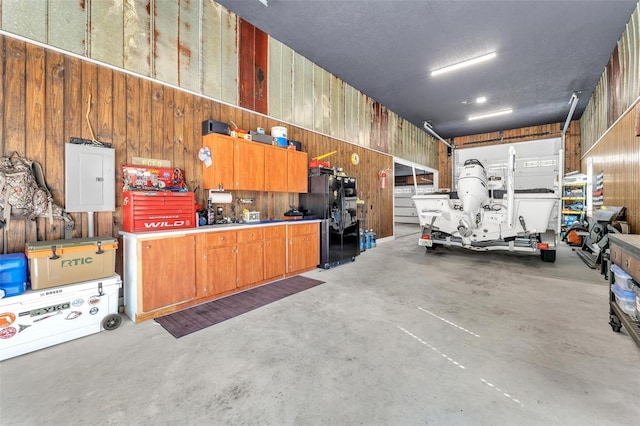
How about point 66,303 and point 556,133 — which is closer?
point 66,303

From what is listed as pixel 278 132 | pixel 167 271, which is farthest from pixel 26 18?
pixel 278 132

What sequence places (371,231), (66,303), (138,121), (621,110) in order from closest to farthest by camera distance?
(66,303)
(138,121)
(621,110)
(371,231)

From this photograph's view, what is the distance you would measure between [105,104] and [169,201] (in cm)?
133

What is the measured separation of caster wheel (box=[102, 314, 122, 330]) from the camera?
2.64 metres

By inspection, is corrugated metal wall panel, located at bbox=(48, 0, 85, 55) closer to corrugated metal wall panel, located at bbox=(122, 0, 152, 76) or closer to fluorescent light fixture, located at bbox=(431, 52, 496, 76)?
corrugated metal wall panel, located at bbox=(122, 0, 152, 76)

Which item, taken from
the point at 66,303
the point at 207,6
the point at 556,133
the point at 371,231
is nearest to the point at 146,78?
the point at 207,6

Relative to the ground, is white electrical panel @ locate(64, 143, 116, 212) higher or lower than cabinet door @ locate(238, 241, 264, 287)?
higher

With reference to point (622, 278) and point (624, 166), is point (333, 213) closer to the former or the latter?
point (622, 278)

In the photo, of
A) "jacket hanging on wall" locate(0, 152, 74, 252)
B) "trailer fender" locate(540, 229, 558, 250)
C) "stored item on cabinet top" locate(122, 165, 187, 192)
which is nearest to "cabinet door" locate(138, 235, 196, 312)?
"stored item on cabinet top" locate(122, 165, 187, 192)

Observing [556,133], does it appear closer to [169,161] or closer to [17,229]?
[169,161]

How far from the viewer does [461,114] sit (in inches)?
359

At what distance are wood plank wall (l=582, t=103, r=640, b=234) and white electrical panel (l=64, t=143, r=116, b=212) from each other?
23.9 ft

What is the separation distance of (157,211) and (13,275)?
124cm

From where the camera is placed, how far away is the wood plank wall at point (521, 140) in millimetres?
9789
